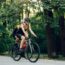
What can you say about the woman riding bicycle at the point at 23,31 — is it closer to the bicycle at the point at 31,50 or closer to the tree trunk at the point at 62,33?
the bicycle at the point at 31,50

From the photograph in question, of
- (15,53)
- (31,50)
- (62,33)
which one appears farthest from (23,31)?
(62,33)

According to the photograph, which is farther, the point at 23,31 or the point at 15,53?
the point at 15,53

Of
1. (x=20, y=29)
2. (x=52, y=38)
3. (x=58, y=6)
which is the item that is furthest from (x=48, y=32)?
(x=20, y=29)

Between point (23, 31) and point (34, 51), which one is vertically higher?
point (23, 31)

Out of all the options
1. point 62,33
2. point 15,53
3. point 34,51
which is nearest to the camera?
point 34,51

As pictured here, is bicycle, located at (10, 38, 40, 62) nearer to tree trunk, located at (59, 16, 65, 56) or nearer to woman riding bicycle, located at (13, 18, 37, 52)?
woman riding bicycle, located at (13, 18, 37, 52)

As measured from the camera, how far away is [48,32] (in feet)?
95.0

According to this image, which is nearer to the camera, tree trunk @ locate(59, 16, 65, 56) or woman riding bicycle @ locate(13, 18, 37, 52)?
woman riding bicycle @ locate(13, 18, 37, 52)

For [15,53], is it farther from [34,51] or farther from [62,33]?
[62,33]

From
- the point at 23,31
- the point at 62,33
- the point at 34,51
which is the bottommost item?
the point at 62,33

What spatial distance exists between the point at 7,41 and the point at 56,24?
266 inches

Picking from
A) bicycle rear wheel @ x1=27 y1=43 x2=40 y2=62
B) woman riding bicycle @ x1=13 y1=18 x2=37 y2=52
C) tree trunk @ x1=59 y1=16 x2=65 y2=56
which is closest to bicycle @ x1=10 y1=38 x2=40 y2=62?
bicycle rear wheel @ x1=27 y1=43 x2=40 y2=62

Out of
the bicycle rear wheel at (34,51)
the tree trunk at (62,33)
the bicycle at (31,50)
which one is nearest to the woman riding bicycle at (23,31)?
the bicycle at (31,50)

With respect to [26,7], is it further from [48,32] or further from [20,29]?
[20,29]
